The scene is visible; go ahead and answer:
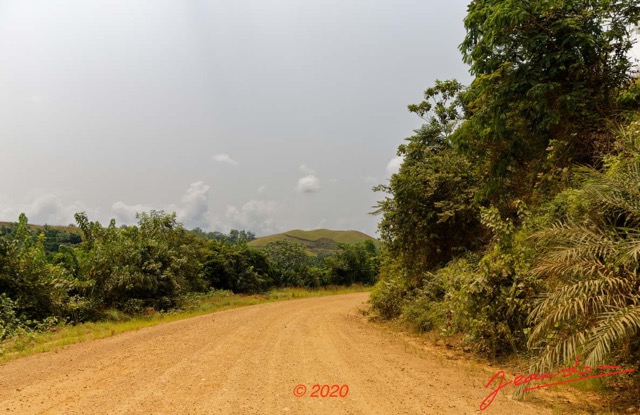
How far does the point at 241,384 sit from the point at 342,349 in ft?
11.5

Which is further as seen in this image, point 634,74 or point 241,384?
point 634,74

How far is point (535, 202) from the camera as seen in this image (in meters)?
11.2

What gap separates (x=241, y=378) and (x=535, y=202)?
31.2 feet

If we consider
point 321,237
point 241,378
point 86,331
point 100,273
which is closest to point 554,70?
point 241,378

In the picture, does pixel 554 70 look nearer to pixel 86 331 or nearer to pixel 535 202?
pixel 535 202

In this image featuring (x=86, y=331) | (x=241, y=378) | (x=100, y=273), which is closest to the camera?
(x=241, y=378)

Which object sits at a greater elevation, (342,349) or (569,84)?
(569,84)

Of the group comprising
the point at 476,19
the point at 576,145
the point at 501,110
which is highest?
the point at 476,19

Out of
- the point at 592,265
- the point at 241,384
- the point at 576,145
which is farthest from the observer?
the point at 576,145

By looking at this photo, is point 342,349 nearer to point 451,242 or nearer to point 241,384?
point 241,384

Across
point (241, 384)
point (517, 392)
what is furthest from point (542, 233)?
point (241, 384)

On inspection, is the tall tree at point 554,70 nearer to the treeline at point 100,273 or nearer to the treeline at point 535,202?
the treeline at point 535,202

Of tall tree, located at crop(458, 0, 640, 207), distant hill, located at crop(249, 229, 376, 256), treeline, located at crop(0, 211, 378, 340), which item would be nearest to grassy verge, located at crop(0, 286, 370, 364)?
treeline, located at crop(0, 211, 378, 340)

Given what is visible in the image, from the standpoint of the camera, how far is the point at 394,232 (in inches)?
647
